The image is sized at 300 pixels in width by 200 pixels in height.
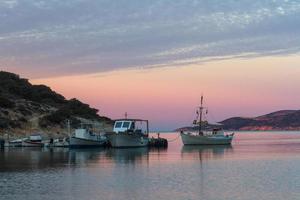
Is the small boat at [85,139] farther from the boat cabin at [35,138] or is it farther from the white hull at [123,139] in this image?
the boat cabin at [35,138]

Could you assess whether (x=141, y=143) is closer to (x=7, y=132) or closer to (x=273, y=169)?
(x=7, y=132)

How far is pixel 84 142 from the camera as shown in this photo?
9025 cm

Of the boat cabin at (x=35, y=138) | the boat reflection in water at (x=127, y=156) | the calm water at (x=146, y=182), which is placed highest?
the boat cabin at (x=35, y=138)

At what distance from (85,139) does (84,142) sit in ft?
1.69

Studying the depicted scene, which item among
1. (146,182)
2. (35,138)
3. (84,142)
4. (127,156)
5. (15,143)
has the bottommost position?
(146,182)

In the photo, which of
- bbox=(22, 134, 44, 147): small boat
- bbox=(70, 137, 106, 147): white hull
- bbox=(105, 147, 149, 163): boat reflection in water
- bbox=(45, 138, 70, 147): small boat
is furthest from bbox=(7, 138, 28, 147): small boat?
bbox=(105, 147, 149, 163): boat reflection in water

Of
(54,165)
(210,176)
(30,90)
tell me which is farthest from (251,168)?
(30,90)

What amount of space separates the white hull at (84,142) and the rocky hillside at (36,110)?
1611cm

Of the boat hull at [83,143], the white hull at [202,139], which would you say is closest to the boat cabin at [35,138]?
the boat hull at [83,143]

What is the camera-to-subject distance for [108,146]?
9288 centimetres

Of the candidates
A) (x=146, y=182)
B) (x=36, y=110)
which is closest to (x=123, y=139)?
(x=36, y=110)

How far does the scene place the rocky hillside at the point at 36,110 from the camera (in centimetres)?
10502

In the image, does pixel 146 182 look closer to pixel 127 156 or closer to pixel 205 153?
pixel 127 156

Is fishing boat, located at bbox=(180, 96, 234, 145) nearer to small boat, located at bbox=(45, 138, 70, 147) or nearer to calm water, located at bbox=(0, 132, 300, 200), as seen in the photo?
small boat, located at bbox=(45, 138, 70, 147)
